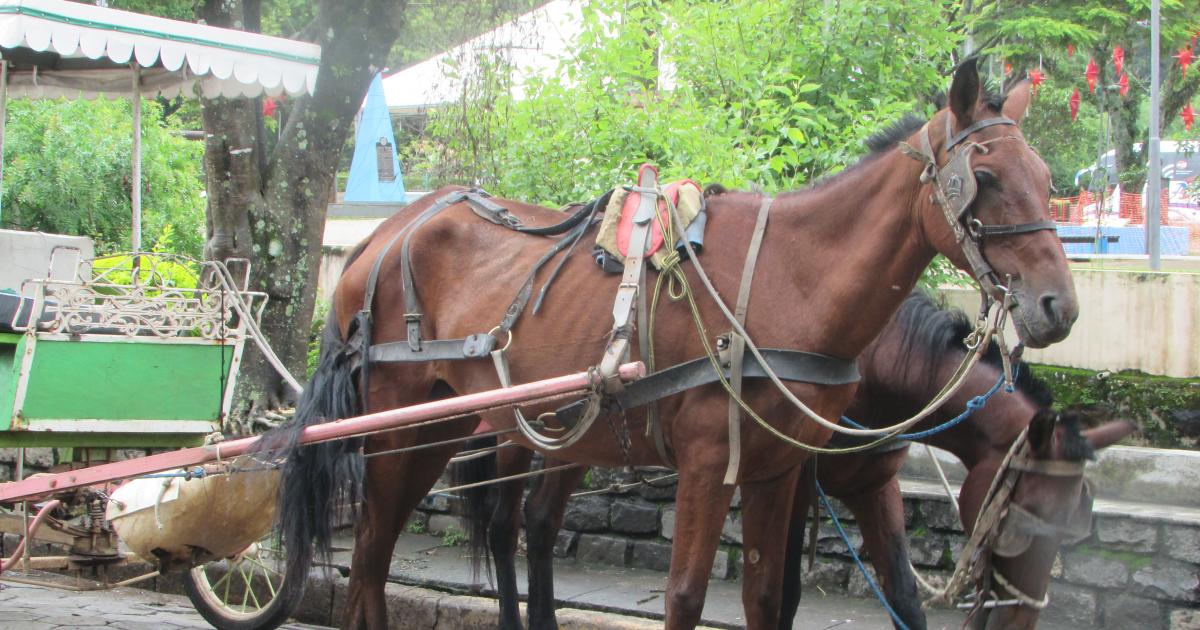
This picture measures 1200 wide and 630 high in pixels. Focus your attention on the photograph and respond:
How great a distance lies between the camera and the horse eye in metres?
3.09

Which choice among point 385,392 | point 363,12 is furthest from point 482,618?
point 363,12

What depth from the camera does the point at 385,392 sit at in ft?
15.6

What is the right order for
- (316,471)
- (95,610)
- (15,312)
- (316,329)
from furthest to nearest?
(316,329)
(95,610)
(15,312)
(316,471)

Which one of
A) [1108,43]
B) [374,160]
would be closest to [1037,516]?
[374,160]

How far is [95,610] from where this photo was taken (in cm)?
636

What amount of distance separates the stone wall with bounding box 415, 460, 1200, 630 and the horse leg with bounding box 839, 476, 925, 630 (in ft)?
2.03

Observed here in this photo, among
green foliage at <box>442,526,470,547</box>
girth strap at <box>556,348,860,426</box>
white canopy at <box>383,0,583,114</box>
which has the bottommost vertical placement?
green foliage at <box>442,526,470,547</box>

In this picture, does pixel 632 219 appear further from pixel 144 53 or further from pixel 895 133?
pixel 144 53

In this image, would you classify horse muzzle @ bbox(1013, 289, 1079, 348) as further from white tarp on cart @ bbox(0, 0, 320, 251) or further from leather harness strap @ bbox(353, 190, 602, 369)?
white tarp on cart @ bbox(0, 0, 320, 251)

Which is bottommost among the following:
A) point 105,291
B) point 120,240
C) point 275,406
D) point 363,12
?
point 275,406

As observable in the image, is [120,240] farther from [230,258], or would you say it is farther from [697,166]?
[697,166]

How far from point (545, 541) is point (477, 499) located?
475 millimetres

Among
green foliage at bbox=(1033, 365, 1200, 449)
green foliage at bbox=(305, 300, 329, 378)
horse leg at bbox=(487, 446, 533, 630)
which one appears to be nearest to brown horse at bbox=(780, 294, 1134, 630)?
horse leg at bbox=(487, 446, 533, 630)

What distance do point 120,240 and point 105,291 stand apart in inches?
182
